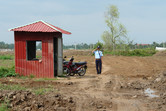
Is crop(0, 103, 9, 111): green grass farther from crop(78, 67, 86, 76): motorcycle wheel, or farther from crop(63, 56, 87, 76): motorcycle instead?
crop(78, 67, 86, 76): motorcycle wheel

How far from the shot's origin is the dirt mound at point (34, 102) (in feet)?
21.7

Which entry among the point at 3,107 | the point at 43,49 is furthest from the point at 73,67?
the point at 3,107

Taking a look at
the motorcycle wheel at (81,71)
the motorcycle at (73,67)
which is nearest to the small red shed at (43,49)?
the motorcycle at (73,67)

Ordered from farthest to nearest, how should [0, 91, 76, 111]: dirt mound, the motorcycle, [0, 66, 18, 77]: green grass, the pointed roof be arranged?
the motorcycle
[0, 66, 18, 77]: green grass
the pointed roof
[0, 91, 76, 111]: dirt mound

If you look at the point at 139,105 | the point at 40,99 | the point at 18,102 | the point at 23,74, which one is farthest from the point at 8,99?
the point at 23,74

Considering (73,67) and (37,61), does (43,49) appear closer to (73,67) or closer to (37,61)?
(37,61)

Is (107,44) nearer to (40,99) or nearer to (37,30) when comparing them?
(37,30)

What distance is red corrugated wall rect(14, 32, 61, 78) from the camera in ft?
45.2

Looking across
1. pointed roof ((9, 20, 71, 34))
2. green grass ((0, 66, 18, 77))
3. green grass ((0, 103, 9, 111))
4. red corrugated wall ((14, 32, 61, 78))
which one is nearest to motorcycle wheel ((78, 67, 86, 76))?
red corrugated wall ((14, 32, 61, 78))

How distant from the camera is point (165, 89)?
10.1m

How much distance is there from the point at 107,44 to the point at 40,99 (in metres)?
35.4

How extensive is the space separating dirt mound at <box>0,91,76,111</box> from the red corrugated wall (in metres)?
6.28

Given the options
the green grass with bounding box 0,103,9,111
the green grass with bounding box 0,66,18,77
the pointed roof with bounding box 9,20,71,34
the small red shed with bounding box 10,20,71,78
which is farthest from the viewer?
the green grass with bounding box 0,66,18,77

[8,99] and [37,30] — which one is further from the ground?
[37,30]
